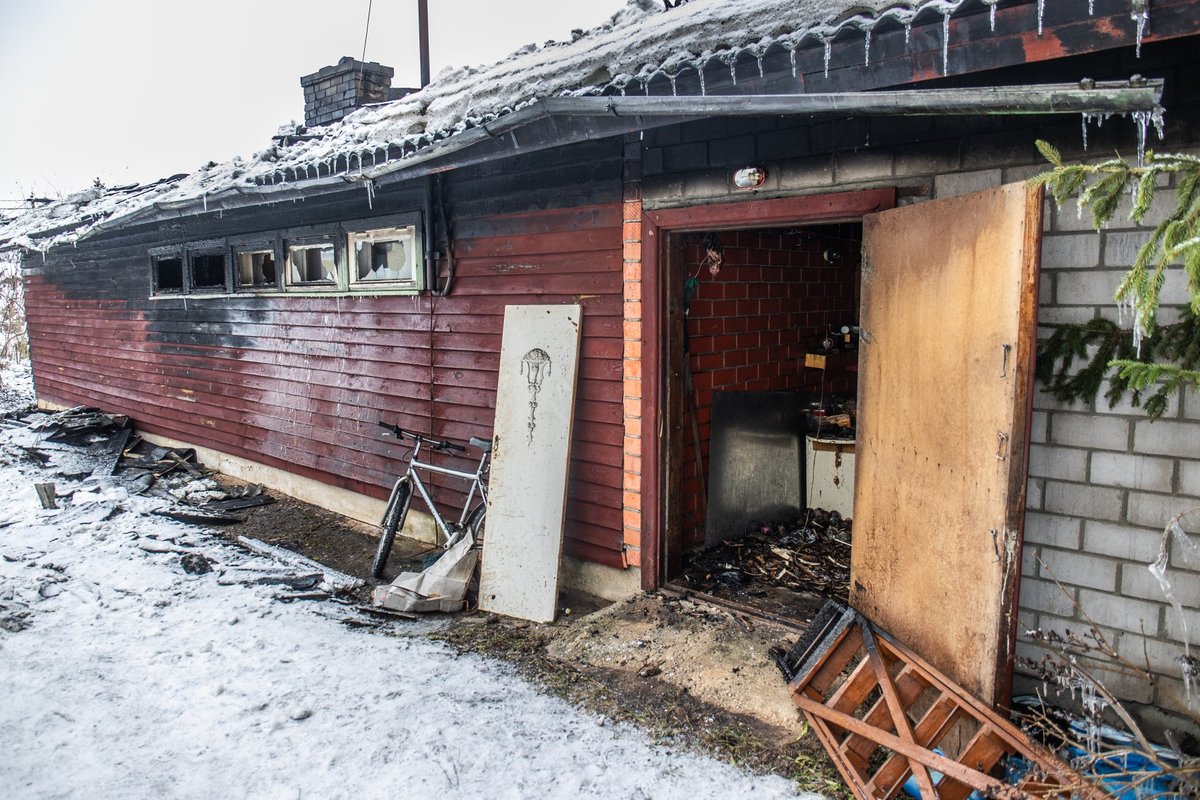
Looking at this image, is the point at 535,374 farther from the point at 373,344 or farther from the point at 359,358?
the point at 359,358

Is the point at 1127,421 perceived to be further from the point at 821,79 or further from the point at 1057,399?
the point at 821,79

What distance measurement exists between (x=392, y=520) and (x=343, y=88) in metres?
6.52

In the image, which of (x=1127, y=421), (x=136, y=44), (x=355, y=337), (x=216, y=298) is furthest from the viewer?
(x=136, y=44)

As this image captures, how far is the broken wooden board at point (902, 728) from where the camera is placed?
262cm

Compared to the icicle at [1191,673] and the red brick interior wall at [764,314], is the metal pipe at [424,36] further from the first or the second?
the icicle at [1191,673]

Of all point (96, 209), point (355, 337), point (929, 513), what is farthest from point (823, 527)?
point (96, 209)

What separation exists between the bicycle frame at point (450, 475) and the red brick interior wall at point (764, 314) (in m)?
1.51

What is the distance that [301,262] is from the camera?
7340 mm

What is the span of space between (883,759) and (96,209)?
10851 mm

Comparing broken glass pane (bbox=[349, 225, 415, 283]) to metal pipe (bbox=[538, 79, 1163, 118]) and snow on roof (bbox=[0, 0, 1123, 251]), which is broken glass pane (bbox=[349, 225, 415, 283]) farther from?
metal pipe (bbox=[538, 79, 1163, 118])

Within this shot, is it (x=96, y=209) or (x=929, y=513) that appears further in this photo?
(x=96, y=209)

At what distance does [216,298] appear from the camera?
28.0 feet

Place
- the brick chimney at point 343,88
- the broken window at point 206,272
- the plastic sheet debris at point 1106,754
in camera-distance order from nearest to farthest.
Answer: the plastic sheet debris at point 1106,754
the broken window at point 206,272
the brick chimney at point 343,88

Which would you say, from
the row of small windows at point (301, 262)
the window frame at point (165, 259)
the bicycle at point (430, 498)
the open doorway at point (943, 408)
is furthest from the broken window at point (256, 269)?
the open doorway at point (943, 408)
